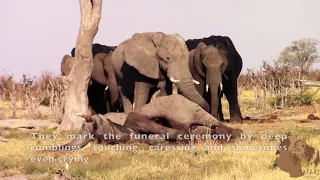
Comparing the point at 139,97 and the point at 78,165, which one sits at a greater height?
the point at 139,97

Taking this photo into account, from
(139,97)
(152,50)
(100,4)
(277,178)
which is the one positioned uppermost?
(100,4)

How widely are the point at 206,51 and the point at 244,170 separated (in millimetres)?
9822

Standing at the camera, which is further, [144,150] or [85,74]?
[85,74]

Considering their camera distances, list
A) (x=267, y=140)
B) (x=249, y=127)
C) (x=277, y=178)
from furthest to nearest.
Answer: (x=249, y=127)
(x=267, y=140)
(x=277, y=178)

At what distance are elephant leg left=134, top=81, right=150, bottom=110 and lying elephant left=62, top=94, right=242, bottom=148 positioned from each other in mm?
4244

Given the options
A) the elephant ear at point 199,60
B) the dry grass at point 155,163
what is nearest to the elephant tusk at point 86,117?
the dry grass at point 155,163

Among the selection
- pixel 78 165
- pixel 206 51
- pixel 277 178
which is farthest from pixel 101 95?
pixel 277 178

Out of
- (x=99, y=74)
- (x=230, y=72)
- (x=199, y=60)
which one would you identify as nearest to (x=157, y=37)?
(x=199, y=60)

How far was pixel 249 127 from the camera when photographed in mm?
15195

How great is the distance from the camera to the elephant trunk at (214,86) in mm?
16672

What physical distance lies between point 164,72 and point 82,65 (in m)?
2.35

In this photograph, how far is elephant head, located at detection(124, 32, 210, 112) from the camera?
46.9 ft

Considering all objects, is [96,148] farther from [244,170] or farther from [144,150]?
[244,170]

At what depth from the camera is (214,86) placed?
667 inches
